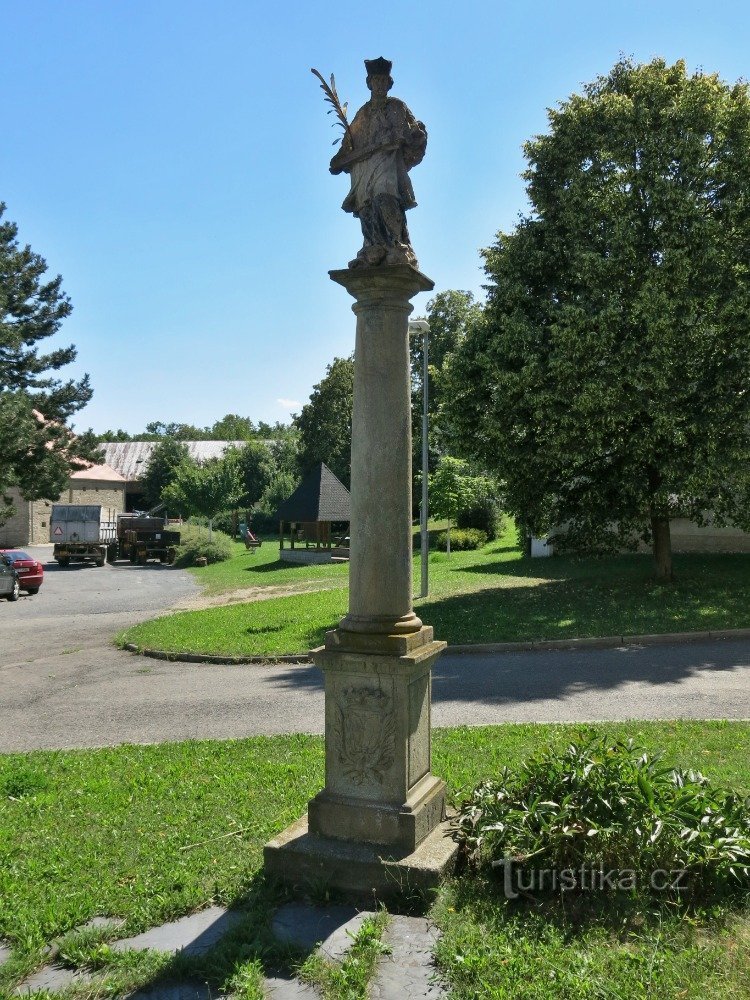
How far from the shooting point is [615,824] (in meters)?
4.39

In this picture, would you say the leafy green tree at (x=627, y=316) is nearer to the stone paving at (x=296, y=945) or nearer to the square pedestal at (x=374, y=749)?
the square pedestal at (x=374, y=749)

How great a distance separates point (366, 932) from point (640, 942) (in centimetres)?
132

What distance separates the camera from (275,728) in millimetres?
8930

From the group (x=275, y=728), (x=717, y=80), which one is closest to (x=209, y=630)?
(x=275, y=728)

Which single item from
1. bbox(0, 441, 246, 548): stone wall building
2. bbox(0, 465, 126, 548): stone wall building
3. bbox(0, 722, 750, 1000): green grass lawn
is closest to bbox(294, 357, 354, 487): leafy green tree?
bbox(0, 441, 246, 548): stone wall building

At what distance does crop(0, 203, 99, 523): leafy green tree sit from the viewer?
3209 cm

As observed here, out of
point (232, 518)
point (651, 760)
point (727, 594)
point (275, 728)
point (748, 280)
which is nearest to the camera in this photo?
point (651, 760)

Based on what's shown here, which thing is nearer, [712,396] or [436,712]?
[436,712]

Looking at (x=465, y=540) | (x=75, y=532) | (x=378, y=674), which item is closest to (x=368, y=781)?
(x=378, y=674)

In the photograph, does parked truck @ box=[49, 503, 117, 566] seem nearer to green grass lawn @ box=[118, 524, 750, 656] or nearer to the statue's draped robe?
green grass lawn @ box=[118, 524, 750, 656]

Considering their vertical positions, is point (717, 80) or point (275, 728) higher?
point (717, 80)

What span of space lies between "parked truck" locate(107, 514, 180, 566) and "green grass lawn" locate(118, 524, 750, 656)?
2176cm

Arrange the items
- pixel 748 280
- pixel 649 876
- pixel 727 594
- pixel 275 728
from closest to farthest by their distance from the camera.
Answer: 1. pixel 649 876
2. pixel 275 728
3. pixel 748 280
4. pixel 727 594

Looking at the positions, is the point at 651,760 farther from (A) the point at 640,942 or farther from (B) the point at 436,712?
(B) the point at 436,712
